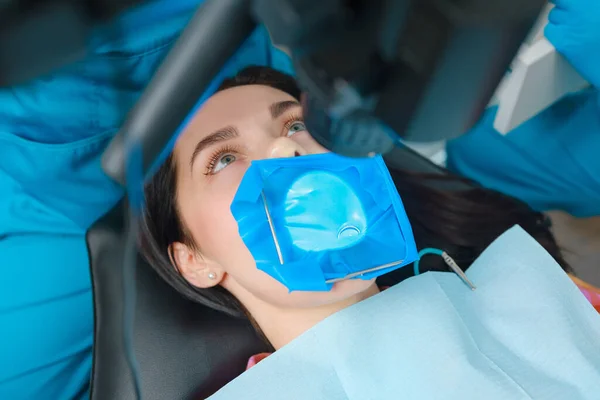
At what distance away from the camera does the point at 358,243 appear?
2.82ft

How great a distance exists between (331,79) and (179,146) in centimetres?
55

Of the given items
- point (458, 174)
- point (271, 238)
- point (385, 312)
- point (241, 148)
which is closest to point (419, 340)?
point (385, 312)

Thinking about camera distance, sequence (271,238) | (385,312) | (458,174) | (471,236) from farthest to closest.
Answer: (458,174)
(471,236)
(385,312)
(271,238)

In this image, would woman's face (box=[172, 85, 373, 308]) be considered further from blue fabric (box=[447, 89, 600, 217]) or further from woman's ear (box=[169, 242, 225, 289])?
blue fabric (box=[447, 89, 600, 217])

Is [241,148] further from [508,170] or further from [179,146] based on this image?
[508,170]

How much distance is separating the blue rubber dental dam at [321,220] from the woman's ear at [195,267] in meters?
0.15

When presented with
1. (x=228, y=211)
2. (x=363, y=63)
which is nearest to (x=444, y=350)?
(x=228, y=211)

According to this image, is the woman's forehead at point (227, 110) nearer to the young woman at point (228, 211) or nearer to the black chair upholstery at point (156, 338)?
the young woman at point (228, 211)

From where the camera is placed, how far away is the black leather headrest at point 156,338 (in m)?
0.96

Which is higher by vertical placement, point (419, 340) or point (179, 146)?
point (179, 146)

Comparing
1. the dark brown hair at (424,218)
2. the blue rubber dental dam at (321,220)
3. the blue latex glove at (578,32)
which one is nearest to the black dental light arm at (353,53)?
the blue rubber dental dam at (321,220)

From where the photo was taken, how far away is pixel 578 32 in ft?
3.89

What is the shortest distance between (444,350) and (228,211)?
39cm

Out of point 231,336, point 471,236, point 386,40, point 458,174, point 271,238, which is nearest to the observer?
point 386,40
